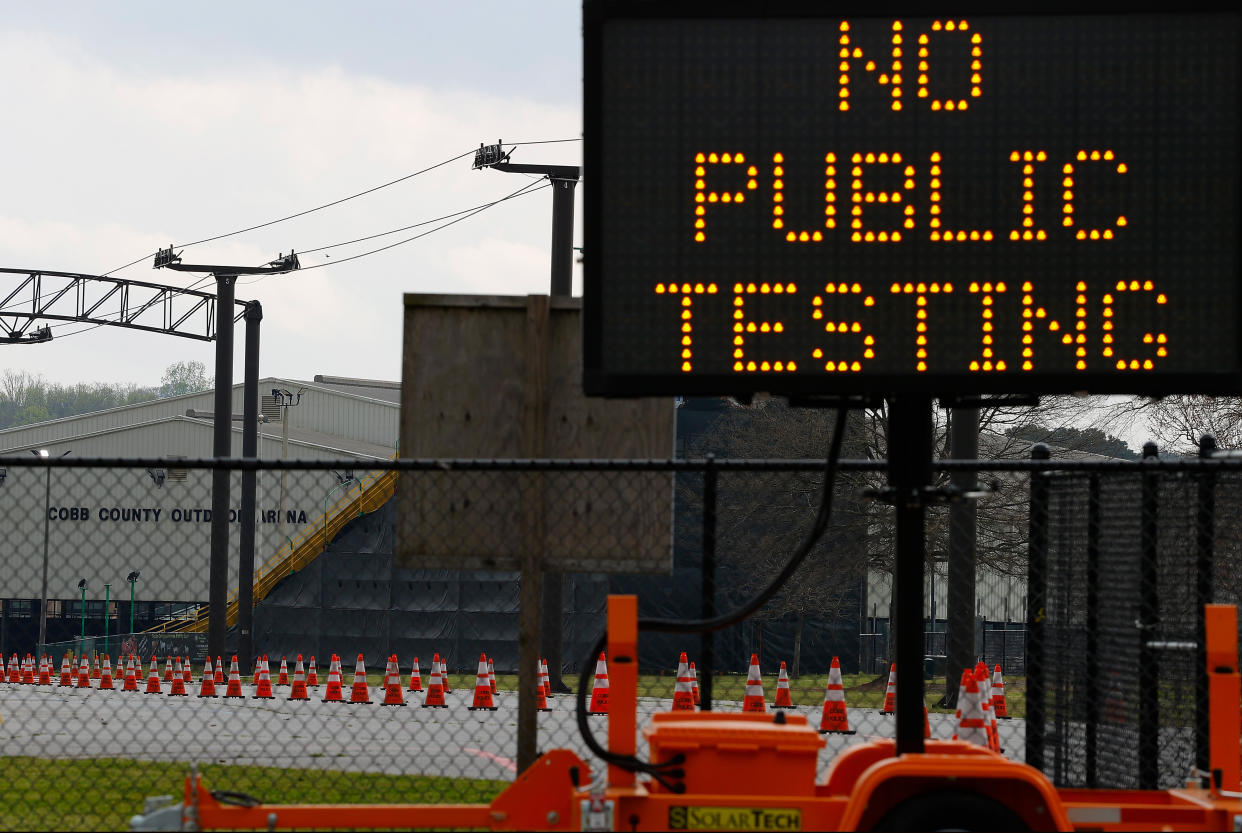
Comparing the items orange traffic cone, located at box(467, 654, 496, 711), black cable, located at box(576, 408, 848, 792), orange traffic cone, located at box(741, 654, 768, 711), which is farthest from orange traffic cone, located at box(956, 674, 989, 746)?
orange traffic cone, located at box(467, 654, 496, 711)

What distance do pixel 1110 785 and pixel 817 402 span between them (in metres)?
3.22

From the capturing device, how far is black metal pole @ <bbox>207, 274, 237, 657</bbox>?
92.9 feet

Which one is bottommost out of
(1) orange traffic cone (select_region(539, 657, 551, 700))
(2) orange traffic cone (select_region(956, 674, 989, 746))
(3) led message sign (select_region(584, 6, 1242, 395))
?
(1) orange traffic cone (select_region(539, 657, 551, 700))

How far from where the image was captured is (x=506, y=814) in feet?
16.7

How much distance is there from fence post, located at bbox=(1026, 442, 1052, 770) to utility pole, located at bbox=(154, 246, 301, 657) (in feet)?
73.1

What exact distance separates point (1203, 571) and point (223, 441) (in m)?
31.1

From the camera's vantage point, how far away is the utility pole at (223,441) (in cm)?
2849

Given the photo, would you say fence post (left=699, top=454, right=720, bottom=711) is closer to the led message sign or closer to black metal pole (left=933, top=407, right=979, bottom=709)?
the led message sign

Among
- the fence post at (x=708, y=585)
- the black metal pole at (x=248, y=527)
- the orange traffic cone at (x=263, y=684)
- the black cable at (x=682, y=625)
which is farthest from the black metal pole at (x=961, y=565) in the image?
the black metal pole at (x=248, y=527)

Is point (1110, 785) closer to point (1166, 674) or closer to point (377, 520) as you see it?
point (1166, 674)

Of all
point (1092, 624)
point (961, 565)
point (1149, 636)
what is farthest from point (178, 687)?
point (1149, 636)

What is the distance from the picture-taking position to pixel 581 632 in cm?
3319

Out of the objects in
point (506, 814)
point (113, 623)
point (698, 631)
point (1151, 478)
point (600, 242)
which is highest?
point (600, 242)

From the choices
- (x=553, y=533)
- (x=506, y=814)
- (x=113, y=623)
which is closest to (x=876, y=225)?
(x=553, y=533)
